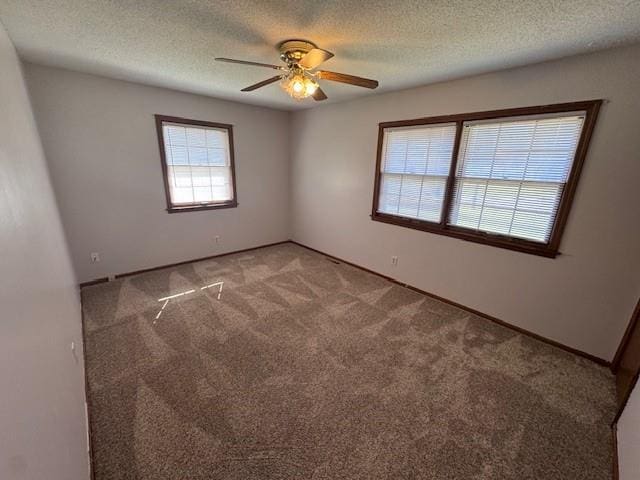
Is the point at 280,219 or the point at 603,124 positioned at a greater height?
the point at 603,124

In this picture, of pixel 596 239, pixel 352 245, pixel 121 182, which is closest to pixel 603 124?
pixel 596 239

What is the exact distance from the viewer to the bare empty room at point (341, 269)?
142cm

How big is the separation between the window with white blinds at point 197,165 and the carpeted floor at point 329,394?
5.22 feet

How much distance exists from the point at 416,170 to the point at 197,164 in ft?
10.3

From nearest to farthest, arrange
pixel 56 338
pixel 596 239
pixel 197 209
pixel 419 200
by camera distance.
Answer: pixel 56 338
pixel 596 239
pixel 419 200
pixel 197 209

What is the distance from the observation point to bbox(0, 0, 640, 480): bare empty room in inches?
55.7

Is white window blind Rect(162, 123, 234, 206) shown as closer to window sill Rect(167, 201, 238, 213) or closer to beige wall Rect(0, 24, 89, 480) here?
window sill Rect(167, 201, 238, 213)

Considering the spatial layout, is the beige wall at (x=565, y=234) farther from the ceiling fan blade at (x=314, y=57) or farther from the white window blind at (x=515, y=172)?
the ceiling fan blade at (x=314, y=57)

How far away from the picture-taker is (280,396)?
180 centimetres

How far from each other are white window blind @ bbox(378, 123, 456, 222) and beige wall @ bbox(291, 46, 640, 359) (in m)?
0.20

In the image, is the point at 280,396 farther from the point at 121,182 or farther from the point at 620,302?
the point at 121,182

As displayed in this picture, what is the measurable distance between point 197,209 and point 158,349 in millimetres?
2328

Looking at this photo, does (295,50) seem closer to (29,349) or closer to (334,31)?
(334,31)

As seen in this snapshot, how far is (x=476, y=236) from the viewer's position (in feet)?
9.06
